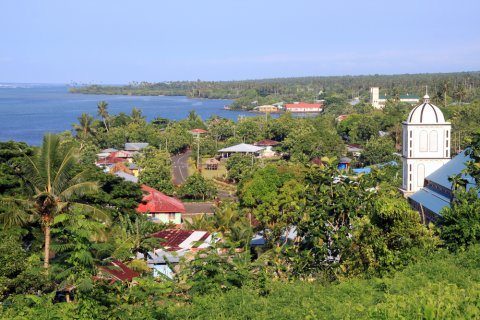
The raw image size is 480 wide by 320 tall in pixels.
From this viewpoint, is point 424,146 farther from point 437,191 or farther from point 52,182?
point 52,182

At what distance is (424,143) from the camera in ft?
69.3

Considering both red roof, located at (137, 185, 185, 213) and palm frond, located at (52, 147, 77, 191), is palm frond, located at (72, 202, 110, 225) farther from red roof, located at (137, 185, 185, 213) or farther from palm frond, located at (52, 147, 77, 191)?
red roof, located at (137, 185, 185, 213)

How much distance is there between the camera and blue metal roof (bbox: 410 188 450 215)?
694 inches

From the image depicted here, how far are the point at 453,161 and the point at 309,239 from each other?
9.09 m

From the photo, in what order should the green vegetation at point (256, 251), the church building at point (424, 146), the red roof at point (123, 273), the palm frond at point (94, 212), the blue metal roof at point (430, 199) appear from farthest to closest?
the church building at point (424, 146), the blue metal roof at point (430, 199), the palm frond at point (94, 212), the red roof at point (123, 273), the green vegetation at point (256, 251)

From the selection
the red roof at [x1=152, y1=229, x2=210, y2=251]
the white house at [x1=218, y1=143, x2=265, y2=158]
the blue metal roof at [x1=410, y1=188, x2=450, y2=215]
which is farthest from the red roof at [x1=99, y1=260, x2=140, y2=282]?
the white house at [x1=218, y1=143, x2=265, y2=158]

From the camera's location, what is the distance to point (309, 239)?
477 inches

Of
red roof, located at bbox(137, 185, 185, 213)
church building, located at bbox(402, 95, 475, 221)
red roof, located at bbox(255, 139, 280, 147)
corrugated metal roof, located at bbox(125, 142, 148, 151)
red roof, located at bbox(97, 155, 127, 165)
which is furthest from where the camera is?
red roof, located at bbox(255, 139, 280, 147)

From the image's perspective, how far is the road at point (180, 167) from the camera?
3747 centimetres

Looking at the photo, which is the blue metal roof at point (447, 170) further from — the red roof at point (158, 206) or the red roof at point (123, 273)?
the red roof at point (123, 273)

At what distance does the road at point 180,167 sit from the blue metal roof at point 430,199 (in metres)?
18.0

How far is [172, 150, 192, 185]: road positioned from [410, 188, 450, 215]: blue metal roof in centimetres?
1801

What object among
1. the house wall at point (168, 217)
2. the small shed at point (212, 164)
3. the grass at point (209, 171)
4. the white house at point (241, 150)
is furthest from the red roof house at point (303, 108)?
the house wall at point (168, 217)

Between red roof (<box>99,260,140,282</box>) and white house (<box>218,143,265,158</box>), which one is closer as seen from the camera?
red roof (<box>99,260,140,282</box>)
